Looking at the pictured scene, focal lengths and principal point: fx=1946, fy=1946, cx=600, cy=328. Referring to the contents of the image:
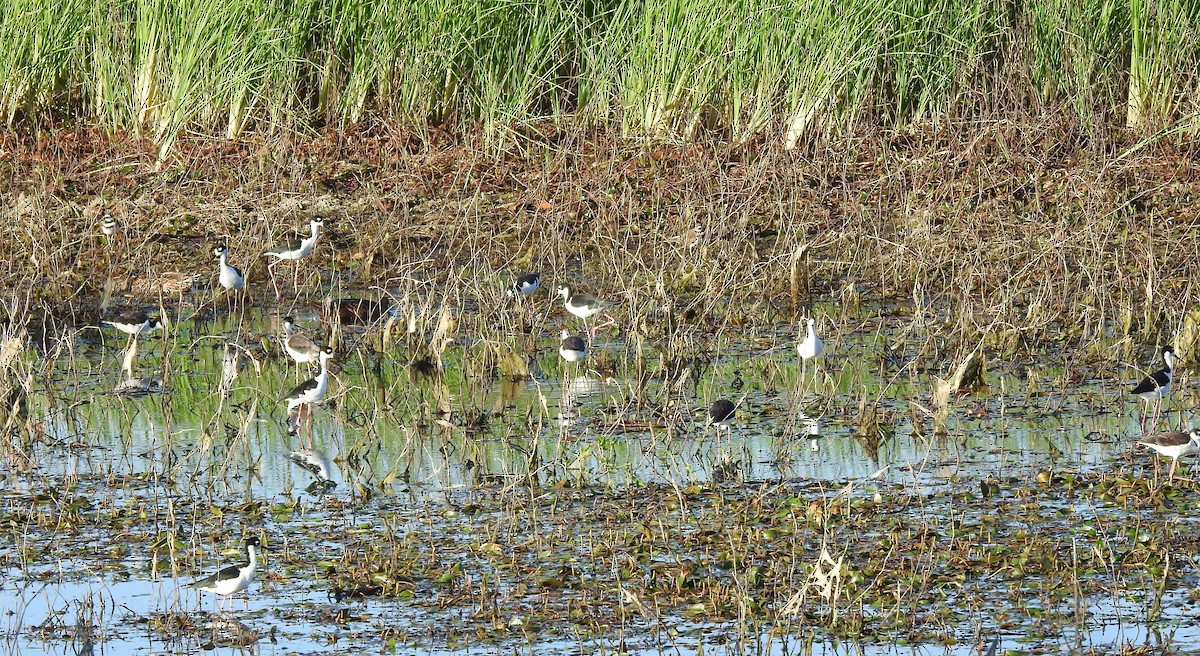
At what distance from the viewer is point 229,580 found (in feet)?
26.6

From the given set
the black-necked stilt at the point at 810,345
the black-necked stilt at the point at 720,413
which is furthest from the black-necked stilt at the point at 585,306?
the black-necked stilt at the point at 720,413

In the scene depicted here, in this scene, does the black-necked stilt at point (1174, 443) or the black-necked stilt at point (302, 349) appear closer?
the black-necked stilt at point (1174, 443)

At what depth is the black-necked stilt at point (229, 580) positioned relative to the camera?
26.6 feet

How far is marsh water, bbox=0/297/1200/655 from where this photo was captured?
25.6 ft

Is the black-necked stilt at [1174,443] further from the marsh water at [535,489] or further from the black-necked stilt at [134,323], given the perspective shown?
the black-necked stilt at [134,323]

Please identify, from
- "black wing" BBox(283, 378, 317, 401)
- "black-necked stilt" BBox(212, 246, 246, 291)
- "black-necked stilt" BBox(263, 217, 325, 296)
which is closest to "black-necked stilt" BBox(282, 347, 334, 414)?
"black wing" BBox(283, 378, 317, 401)

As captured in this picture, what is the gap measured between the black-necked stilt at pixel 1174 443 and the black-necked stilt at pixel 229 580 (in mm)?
4638

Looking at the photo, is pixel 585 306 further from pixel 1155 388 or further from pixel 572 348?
pixel 1155 388

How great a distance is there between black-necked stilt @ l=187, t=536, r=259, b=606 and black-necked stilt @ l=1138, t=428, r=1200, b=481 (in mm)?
4638

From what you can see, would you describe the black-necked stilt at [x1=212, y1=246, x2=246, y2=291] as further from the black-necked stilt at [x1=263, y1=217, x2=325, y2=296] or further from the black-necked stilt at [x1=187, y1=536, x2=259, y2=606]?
the black-necked stilt at [x1=187, y1=536, x2=259, y2=606]

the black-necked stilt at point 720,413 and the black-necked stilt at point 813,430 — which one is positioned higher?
the black-necked stilt at point 720,413

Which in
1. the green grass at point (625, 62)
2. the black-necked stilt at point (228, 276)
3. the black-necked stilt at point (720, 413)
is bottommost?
the black-necked stilt at point (720, 413)

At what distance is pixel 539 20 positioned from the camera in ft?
61.7

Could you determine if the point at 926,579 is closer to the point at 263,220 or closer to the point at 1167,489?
the point at 1167,489
